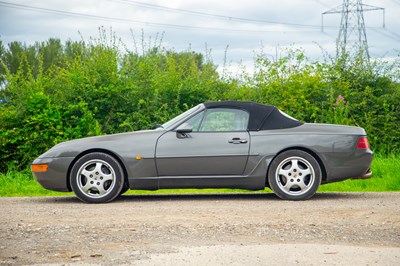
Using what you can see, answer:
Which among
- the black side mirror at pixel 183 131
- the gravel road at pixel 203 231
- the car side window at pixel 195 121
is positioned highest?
the car side window at pixel 195 121

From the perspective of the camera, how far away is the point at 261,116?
1033cm

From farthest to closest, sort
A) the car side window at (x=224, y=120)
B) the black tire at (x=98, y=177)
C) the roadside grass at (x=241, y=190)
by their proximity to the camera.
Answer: the roadside grass at (x=241, y=190) < the car side window at (x=224, y=120) < the black tire at (x=98, y=177)

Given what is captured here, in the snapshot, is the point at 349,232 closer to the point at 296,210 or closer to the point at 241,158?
the point at 296,210

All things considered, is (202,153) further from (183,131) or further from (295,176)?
(295,176)

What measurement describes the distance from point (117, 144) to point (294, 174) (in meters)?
2.52

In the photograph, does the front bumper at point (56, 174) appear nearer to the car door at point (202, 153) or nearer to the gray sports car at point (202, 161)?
the gray sports car at point (202, 161)

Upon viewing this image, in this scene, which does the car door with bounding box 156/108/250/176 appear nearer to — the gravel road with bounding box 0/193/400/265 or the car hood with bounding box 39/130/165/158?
the car hood with bounding box 39/130/165/158

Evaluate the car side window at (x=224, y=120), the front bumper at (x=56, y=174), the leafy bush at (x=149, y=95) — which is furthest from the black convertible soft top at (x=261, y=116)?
the leafy bush at (x=149, y=95)

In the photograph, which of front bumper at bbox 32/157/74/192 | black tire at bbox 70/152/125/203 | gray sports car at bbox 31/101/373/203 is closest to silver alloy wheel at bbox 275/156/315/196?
gray sports car at bbox 31/101/373/203

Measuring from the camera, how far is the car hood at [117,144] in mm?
10016

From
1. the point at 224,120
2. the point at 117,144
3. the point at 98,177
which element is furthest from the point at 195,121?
the point at 98,177

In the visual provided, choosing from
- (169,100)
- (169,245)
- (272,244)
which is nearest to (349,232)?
(272,244)

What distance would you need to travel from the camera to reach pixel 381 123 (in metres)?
16.7

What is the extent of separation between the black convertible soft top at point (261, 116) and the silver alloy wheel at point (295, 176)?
61cm
